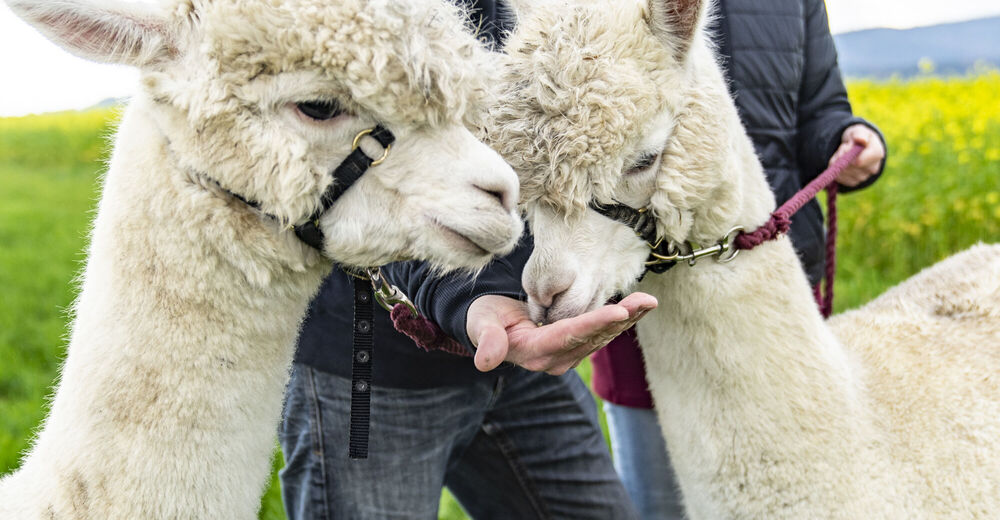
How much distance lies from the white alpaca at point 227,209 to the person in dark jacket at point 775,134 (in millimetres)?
997

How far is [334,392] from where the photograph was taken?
2027 millimetres

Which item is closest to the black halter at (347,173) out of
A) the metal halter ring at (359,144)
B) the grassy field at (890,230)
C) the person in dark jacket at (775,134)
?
the metal halter ring at (359,144)

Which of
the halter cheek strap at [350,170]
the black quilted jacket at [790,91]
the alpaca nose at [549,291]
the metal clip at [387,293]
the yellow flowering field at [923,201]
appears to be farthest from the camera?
the yellow flowering field at [923,201]

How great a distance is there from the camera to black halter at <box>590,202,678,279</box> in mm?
1749

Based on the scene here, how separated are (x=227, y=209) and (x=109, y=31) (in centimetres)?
35

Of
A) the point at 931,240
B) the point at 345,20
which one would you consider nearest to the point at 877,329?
the point at 345,20

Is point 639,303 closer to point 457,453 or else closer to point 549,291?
point 549,291

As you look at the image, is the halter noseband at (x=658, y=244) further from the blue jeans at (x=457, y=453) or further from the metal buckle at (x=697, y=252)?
the blue jeans at (x=457, y=453)

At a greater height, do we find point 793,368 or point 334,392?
point 793,368

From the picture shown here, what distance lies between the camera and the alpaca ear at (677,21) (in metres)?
1.75

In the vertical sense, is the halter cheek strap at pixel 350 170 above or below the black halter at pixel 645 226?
above

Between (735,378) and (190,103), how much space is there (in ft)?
4.12

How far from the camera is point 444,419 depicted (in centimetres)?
208

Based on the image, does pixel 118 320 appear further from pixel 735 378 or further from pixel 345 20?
pixel 735 378
